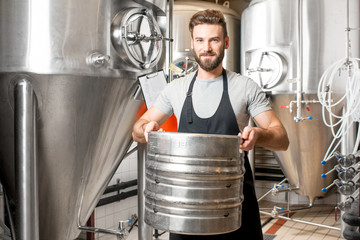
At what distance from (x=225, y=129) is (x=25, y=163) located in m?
0.81

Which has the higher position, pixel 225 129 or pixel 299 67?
pixel 299 67

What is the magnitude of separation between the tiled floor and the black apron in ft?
6.11

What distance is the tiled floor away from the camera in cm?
351

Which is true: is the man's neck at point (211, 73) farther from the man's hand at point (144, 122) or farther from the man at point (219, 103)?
the man's hand at point (144, 122)

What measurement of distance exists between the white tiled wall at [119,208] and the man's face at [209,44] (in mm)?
2182

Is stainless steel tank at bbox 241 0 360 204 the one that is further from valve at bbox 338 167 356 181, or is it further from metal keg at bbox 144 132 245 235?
metal keg at bbox 144 132 245 235

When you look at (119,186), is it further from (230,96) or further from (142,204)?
(230,96)

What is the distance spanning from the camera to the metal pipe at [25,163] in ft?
5.13

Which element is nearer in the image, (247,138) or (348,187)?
(247,138)

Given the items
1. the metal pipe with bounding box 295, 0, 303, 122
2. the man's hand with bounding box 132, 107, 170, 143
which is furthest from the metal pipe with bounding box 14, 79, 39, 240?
the metal pipe with bounding box 295, 0, 303, 122

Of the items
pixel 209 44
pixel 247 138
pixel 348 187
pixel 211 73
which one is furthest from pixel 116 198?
pixel 247 138

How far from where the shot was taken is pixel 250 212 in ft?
5.67

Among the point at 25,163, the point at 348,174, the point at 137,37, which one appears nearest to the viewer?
the point at 25,163

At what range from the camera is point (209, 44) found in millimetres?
1655
